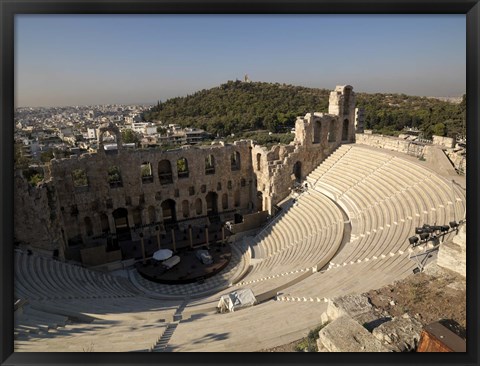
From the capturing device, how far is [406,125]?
4944 cm

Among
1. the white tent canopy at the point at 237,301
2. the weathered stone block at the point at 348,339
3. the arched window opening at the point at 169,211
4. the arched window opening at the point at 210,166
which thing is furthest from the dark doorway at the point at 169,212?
the weathered stone block at the point at 348,339

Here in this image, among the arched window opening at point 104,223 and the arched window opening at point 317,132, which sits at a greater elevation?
the arched window opening at point 317,132

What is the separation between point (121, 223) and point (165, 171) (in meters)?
5.25

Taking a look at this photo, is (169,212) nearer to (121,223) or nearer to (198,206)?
(198,206)

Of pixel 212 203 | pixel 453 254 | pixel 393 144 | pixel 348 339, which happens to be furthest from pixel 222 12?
pixel 212 203

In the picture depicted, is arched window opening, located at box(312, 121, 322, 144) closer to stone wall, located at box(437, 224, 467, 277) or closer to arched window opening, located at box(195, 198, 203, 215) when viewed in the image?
arched window opening, located at box(195, 198, 203, 215)

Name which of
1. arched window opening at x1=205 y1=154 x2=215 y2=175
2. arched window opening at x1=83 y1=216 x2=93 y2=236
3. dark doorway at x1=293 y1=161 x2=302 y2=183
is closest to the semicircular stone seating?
dark doorway at x1=293 y1=161 x2=302 y2=183

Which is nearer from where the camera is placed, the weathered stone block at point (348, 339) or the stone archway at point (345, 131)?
the weathered stone block at point (348, 339)

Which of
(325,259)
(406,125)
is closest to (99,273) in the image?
(325,259)

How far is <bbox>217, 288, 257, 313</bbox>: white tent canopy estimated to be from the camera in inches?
464

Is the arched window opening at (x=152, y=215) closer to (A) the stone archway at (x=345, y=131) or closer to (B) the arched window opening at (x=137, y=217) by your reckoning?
(B) the arched window opening at (x=137, y=217)

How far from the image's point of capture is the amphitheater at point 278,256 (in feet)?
28.4

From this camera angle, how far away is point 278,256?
1817 cm

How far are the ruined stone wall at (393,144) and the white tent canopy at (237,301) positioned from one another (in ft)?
50.1
